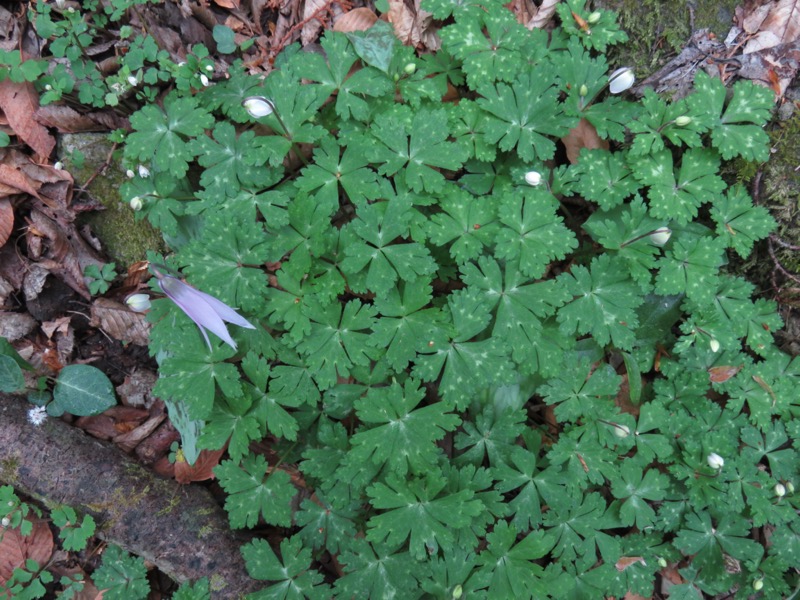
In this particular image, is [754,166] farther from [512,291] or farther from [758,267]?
[512,291]

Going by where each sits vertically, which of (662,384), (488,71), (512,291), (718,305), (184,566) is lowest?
(184,566)

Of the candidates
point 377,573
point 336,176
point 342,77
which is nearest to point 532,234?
point 336,176

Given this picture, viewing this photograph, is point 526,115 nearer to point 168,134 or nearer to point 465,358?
point 465,358

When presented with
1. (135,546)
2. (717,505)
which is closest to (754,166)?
(717,505)

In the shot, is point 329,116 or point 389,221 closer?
point 389,221

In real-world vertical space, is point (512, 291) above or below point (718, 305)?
above

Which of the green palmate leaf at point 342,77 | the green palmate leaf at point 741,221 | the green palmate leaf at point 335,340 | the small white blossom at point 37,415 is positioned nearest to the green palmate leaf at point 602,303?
the green palmate leaf at point 741,221

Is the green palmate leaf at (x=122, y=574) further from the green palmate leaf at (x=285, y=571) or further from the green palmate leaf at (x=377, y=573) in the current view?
the green palmate leaf at (x=377, y=573)
